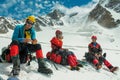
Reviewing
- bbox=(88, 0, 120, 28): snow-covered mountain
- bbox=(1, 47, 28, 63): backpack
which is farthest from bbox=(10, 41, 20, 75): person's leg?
bbox=(88, 0, 120, 28): snow-covered mountain

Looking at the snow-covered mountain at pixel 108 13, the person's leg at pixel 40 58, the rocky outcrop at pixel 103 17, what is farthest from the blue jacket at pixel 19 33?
the snow-covered mountain at pixel 108 13

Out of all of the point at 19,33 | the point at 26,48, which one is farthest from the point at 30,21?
the point at 26,48

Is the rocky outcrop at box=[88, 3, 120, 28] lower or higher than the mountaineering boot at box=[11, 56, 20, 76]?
higher

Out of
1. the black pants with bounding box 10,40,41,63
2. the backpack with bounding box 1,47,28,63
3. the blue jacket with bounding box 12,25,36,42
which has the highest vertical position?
the blue jacket with bounding box 12,25,36,42

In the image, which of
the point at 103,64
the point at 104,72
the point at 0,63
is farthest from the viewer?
the point at 103,64

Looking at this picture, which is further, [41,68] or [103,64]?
[103,64]

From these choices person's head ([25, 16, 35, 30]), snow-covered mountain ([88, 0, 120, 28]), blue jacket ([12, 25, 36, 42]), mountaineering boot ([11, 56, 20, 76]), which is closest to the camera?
mountaineering boot ([11, 56, 20, 76])

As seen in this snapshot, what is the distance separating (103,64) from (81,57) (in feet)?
3.75

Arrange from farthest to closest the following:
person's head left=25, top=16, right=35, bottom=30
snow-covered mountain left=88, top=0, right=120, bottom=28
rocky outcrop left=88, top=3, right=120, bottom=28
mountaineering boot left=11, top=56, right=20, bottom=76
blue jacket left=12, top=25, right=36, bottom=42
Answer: snow-covered mountain left=88, top=0, right=120, bottom=28 → rocky outcrop left=88, top=3, right=120, bottom=28 → blue jacket left=12, top=25, right=36, bottom=42 → person's head left=25, top=16, right=35, bottom=30 → mountaineering boot left=11, top=56, right=20, bottom=76

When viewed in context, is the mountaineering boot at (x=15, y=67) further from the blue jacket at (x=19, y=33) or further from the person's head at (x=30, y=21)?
the person's head at (x=30, y=21)

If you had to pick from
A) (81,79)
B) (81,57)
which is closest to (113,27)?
(81,57)

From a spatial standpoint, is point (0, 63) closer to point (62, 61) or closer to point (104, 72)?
point (62, 61)

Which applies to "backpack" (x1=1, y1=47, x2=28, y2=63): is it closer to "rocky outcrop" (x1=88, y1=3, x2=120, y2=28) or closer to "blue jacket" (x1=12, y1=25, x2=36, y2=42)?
"blue jacket" (x1=12, y1=25, x2=36, y2=42)

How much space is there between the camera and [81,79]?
32.4ft
